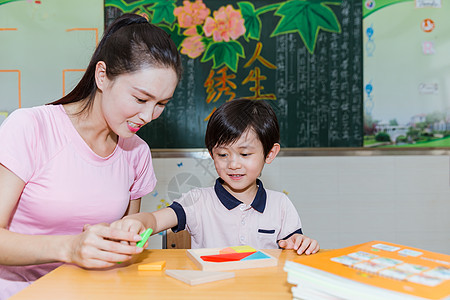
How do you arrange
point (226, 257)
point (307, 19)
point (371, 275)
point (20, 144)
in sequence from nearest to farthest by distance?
point (371, 275), point (226, 257), point (20, 144), point (307, 19)

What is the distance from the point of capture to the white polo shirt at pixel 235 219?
1.28 m

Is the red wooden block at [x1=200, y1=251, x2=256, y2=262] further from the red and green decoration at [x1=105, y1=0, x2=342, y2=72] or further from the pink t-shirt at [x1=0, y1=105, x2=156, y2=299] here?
the red and green decoration at [x1=105, y1=0, x2=342, y2=72]

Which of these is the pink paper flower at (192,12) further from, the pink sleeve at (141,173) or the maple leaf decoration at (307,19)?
the pink sleeve at (141,173)

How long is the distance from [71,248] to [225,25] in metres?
1.86

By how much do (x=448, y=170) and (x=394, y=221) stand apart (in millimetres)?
452

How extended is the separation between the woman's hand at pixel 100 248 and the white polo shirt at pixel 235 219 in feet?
1.60

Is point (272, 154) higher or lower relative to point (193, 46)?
lower

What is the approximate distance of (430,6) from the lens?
2363 mm

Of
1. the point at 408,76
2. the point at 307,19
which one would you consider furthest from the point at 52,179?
the point at 408,76

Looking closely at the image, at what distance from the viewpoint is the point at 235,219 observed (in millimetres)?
1301

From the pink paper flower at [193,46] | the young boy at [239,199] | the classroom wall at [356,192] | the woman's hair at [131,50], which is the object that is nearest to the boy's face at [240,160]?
the young boy at [239,199]

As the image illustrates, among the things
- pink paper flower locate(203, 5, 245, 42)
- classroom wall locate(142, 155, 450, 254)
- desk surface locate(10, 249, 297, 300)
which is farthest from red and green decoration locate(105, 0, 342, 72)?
desk surface locate(10, 249, 297, 300)

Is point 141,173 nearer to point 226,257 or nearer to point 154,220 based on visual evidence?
point 154,220

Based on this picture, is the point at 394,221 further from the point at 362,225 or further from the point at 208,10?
A: the point at 208,10
